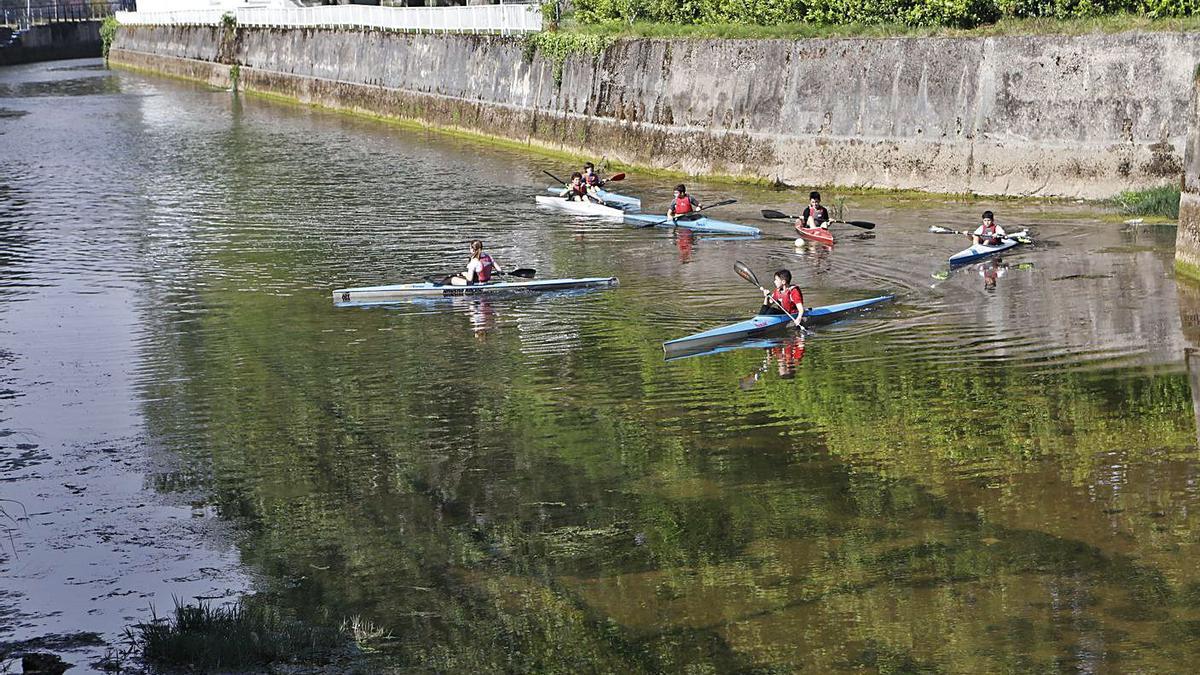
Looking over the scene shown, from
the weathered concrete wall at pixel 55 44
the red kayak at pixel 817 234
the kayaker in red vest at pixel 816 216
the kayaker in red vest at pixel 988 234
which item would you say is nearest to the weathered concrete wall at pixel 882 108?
the kayaker in red vest at pixel 816 216

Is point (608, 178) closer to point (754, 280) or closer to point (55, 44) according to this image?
point (754, 280)

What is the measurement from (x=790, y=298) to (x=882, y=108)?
1348 cm

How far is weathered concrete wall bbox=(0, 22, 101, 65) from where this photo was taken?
100312 millimetres

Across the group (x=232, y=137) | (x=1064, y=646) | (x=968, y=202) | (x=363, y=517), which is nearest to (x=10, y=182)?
(x=232, y=137)

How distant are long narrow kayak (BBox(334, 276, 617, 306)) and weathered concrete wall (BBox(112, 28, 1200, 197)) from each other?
441 inches

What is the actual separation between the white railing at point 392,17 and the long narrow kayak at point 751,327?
26610 mm

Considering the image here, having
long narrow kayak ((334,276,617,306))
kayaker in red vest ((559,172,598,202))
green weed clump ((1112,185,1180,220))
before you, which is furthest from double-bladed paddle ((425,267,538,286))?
green weed clump ((1112,185,1180,220))

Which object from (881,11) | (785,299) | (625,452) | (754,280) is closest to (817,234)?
(754,280)

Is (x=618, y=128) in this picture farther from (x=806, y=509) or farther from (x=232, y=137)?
(x=806, y=509)

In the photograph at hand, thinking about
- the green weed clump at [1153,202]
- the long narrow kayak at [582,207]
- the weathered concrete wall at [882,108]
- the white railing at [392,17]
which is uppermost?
the white railing at [392,17]

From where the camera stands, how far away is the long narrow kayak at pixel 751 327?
21.8 metres

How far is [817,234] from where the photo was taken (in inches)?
1198

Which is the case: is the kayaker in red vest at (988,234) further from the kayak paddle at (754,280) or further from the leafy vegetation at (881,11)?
the leafy vegetation at (881,11)

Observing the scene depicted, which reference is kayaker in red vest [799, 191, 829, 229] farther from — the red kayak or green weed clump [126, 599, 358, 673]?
green weed clump [126, 599, 358, 673]
